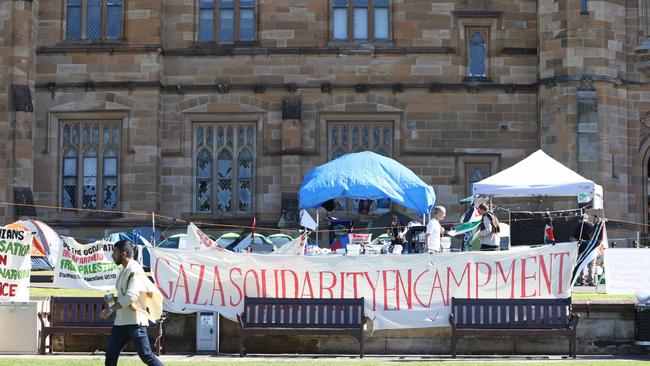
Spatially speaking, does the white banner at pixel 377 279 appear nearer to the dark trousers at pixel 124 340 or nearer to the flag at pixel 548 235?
the dark trousers at pixel 124 340

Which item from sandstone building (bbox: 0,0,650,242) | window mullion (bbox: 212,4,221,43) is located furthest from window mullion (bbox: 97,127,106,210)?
window mullion (bbox: 212,4,221,43)

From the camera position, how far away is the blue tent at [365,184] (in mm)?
20828

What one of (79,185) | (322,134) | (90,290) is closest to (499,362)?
(90,290)

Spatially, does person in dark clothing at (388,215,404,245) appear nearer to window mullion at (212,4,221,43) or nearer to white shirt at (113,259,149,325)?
window mullion at (212,4,221,43)

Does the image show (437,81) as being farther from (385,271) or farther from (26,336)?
(26,336)

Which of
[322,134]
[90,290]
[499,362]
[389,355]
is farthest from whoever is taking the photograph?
[322,134]

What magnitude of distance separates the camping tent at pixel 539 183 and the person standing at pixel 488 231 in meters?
2.50

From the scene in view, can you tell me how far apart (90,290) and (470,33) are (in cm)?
1307

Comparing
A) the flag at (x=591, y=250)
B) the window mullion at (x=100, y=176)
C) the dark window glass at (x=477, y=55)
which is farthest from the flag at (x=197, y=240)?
the dark window glass at (x=477, y=55)

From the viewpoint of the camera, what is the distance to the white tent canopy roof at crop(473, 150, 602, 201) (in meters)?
20.9

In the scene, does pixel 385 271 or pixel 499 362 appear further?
pixel 385 271

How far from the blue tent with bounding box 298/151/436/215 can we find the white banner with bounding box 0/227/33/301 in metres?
6.26

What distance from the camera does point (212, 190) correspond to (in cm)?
2842

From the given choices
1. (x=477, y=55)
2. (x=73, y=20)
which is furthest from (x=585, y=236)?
(x=73, y=20)
